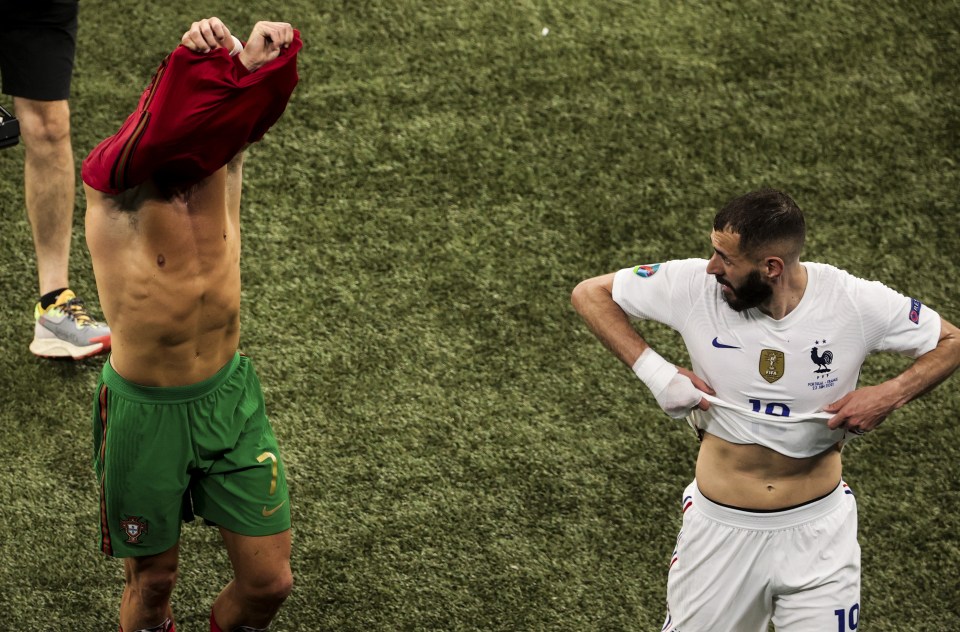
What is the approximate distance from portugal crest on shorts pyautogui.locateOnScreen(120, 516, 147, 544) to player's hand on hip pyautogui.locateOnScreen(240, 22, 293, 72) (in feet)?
3.91

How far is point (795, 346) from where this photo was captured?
299 centimetres

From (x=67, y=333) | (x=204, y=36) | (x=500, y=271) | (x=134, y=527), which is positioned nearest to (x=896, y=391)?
(x=204, y=36)

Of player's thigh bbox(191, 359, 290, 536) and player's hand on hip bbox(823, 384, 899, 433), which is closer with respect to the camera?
player's hand on hip bbox(823, 384, 899, 433)

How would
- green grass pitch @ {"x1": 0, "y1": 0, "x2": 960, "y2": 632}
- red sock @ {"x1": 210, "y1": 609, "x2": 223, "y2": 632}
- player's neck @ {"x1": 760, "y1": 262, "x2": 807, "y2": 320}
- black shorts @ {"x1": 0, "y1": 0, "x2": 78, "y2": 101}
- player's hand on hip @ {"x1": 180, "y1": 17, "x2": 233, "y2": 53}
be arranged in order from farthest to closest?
black shorts @ {"x1": 0, "y1": 0, "x2": 78, "y2": 101} → green grass pitch @ {"x1": 0, "y1": 0, "x2": 960, "y2": 632} → red sock @ {"x1": 210, "y1": 609, "x2": 223, "y2": 632} → player's neck @ {"x1": 760, "y1": 262, "x2": 807, "y2": 320} → player's hand on hip @ {"x1": 180, "y1": 17, "x2": 233, "y2": 53}

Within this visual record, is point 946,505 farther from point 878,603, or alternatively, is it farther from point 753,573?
point 753,573

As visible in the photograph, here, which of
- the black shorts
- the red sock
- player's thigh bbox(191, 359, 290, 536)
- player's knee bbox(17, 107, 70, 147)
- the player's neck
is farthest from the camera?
player's knee bbox(17, 107, 70, 147)

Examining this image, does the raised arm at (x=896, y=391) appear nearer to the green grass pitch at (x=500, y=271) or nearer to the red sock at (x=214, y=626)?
the green grass pitch at (x=500, y=271)

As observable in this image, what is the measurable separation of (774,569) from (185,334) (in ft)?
5.27

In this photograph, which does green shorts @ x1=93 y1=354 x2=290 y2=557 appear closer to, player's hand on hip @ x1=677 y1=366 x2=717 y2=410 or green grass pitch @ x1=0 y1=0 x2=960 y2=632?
green grass pitch @ x1=0 y1=0 x2=960 y2=632

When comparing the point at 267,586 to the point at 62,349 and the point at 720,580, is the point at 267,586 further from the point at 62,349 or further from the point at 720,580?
the point at 62,349

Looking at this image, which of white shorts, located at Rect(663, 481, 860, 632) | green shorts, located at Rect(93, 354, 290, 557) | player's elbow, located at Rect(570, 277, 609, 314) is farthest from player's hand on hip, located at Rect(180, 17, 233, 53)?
white shorts, located at Rect(663, 481, 860, 632)

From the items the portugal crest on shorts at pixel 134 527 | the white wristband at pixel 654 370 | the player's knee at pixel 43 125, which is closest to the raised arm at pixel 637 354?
the white wristband at pixel 654 370

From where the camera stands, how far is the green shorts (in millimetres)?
3045

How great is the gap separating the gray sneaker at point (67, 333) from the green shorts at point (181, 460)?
137cm
